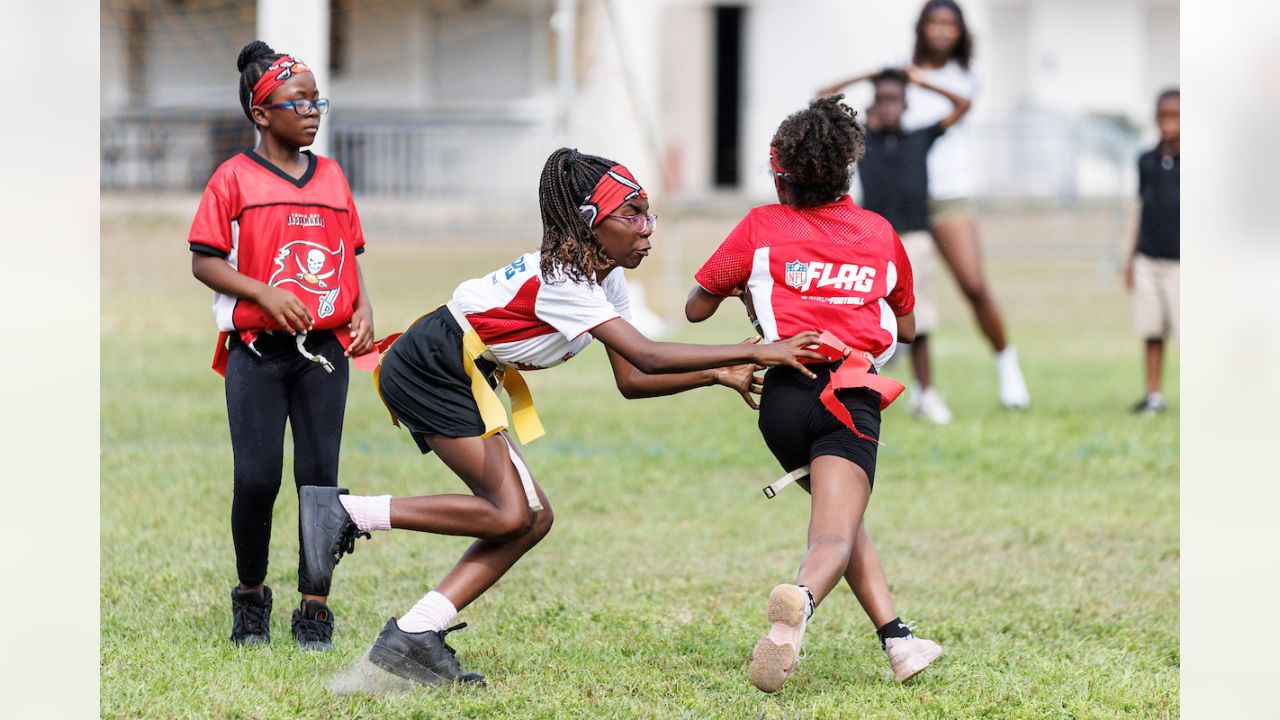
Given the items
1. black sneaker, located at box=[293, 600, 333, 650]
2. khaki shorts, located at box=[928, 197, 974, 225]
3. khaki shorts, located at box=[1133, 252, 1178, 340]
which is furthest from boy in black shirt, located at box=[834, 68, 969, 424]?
black sneaker, located at box=[293, 600, 333, 650]

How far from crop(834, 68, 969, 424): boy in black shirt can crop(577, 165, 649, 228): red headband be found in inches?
203

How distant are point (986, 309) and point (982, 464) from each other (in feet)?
5.39

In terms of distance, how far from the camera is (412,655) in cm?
414

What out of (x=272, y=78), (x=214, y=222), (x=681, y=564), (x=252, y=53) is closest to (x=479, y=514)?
(x=214, y=222)

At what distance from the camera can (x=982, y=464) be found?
8047 mm

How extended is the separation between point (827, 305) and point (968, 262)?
208 inches

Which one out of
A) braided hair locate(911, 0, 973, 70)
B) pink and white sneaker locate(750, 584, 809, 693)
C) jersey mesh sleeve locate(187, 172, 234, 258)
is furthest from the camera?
braided hair locate(911, 0, 973, 70)

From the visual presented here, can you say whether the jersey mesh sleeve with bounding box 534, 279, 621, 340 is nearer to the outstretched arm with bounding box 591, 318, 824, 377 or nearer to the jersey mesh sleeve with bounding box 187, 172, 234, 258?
the outstretched arm with bounding box 591, 318, 824, 377

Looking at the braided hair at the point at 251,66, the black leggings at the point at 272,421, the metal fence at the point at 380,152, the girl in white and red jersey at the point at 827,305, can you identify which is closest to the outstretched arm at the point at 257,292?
the black leggings at the point at 272,421

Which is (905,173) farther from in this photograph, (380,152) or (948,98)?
(380,152)

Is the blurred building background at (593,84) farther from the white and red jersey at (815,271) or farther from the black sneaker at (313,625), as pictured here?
the white and red jersey at (815,271)

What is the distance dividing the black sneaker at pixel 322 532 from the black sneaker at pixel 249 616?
569 millimetres

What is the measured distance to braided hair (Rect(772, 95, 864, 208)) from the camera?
13.8ft
